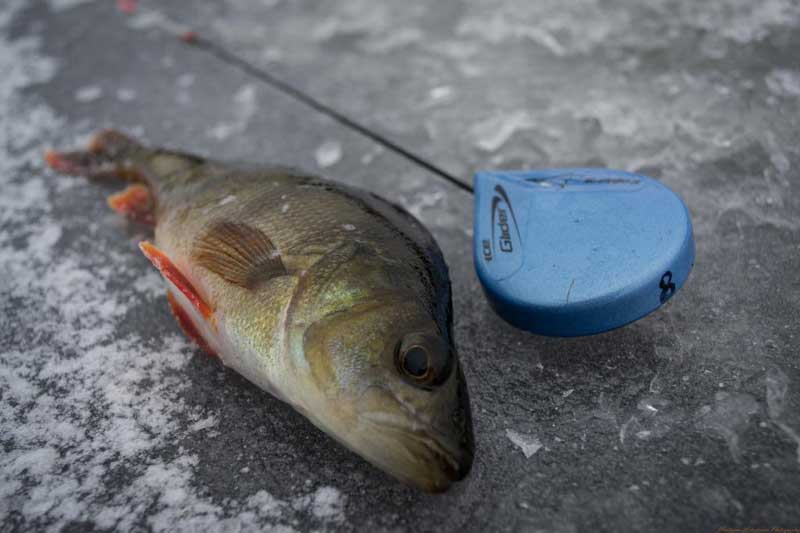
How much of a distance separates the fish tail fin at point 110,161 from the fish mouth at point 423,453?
183cm

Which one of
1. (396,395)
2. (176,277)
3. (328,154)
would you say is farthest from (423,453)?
(328,154)

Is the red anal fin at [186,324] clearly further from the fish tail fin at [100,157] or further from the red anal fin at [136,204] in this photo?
the fish tail fin at [100,157]

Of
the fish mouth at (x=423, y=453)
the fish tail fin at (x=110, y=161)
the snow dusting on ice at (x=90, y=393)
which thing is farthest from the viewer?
the fish tail fin at (x=110, y=161)

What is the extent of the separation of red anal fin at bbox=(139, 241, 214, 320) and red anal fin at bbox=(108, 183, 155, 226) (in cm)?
79

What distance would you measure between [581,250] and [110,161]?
7.65 ft

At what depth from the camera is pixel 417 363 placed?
177 centimetres

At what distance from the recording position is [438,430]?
68.1 inches

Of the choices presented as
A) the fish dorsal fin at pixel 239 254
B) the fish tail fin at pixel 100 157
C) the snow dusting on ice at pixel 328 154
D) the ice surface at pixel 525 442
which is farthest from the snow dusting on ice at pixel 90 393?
the snow dusting on ice at pixel 328 154

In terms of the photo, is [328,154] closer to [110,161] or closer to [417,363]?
[110,161]

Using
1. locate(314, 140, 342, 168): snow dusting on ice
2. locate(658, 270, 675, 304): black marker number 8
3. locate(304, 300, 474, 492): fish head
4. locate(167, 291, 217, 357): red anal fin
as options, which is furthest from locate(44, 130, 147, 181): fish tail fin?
locate(658, 270, 675, 304): black marker number 8

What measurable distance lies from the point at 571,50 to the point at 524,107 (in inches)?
24.8

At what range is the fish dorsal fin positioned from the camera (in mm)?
2168

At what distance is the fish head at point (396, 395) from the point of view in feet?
5.66

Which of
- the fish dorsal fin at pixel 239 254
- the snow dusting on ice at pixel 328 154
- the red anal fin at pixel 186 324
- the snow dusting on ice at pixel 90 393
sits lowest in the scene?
the snow dusting on ice at pixel 328 154
